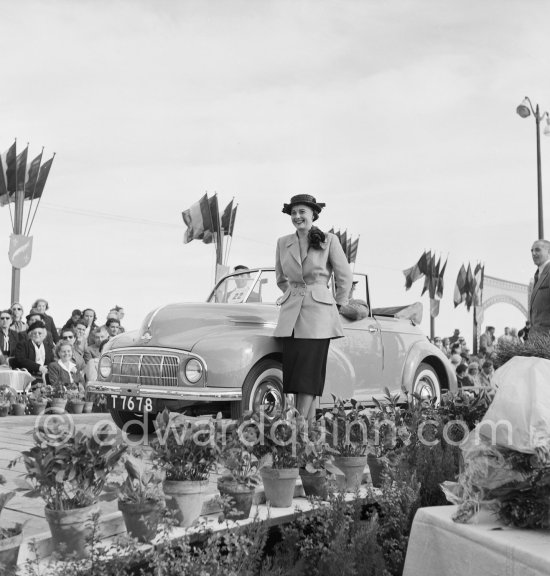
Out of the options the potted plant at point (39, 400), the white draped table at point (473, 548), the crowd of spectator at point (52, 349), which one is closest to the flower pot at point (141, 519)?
the white draped table at point (473, 548)

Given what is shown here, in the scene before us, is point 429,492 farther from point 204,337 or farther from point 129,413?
point 129,413

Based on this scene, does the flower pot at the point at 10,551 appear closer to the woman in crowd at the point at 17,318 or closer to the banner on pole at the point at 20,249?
the woman in crowd at the point at 17,318

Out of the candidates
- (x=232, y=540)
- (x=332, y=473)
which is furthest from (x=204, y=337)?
(x=232, y=540)

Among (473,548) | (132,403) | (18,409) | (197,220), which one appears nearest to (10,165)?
(197,220)

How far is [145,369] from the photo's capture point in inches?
235

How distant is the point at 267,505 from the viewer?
11.8ft

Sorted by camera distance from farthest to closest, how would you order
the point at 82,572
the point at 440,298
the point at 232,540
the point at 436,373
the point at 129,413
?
1. the point at 440,298
2. the point at 436,373
3. the point at 129,413
4. the point at 232,540
5. the point at 82,572

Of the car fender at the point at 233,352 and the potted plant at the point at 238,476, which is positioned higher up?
the car fender at the point at 233,352

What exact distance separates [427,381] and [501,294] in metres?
21.5

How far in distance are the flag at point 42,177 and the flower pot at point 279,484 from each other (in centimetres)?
1647

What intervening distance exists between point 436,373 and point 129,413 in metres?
3.63

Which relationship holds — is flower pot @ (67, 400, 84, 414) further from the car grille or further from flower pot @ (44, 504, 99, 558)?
flower pot @ (44, 504, 99, 558)

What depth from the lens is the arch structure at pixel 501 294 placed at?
90.9ft

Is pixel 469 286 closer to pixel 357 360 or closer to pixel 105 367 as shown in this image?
pixel 357 360
